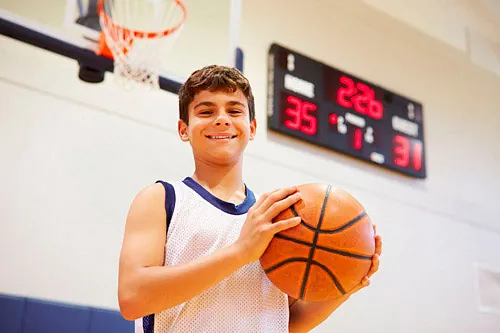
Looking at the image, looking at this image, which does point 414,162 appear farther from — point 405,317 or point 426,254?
point 405,317

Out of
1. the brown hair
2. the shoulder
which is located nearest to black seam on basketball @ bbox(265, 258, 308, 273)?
the shoulder

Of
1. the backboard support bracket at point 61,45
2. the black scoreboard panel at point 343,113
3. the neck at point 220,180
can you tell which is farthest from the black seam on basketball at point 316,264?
the black scoreboard panel at point 343,113

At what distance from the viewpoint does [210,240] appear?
1.44m

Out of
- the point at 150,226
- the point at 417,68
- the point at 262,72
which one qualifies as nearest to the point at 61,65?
the point at 262,72

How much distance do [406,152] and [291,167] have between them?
1149mm

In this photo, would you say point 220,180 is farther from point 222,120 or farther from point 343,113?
point 343,113

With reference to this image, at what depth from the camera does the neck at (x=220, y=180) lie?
1.59m

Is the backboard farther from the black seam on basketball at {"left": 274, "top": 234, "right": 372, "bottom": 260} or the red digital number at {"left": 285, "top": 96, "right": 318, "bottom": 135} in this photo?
the black seam on basketball at {"left": 274, "top": 234, "right": 372, "bottom": 260}

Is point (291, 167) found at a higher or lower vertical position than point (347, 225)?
higher

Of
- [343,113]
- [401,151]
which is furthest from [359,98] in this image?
[401,151]

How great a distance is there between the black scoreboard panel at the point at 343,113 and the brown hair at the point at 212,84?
2.39 m

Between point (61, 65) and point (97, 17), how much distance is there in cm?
46

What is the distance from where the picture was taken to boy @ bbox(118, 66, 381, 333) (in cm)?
130

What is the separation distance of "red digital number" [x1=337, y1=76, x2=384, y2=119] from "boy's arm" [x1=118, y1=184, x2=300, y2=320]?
322cm
